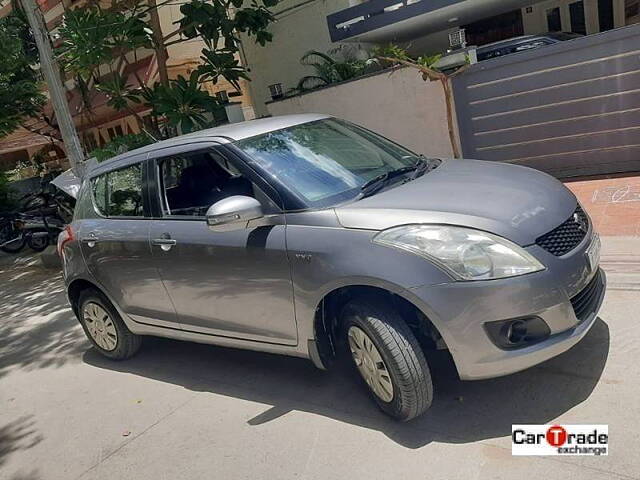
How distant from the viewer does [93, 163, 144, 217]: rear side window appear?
3.98 meters

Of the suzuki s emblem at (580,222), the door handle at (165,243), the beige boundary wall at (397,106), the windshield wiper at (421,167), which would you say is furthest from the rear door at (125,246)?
the beige boundary wall at (397,106)

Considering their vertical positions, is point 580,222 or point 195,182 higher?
point 195,182

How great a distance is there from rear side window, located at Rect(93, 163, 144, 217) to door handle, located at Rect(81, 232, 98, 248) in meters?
0.19

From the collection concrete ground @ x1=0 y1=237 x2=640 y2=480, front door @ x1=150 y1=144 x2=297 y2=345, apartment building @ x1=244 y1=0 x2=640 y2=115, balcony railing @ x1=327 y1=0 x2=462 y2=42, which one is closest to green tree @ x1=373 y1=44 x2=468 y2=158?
balcony railing @ x1=327 y1=0 x2=462 y2=42

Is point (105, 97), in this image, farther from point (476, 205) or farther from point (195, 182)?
point (476, 205)

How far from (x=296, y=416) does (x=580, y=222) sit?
202 centimetres

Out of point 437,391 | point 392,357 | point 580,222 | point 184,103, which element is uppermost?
point 184,103

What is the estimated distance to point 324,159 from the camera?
3398mm

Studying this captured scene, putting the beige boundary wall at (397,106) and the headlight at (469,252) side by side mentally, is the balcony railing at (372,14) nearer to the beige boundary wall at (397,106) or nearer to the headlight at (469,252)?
the beige boundary wall at (397,106)

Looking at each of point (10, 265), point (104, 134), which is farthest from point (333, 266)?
point (104, 134)

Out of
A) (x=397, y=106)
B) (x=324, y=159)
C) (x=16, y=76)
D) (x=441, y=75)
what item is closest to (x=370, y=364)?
(x=324, y=159)

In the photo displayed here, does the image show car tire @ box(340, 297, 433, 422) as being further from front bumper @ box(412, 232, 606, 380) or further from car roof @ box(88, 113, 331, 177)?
car roof @ box(88, 113, 331, 177)

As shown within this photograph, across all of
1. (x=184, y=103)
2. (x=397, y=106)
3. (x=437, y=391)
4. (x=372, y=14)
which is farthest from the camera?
(x=372, y=14)

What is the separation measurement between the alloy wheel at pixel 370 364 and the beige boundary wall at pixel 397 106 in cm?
554
